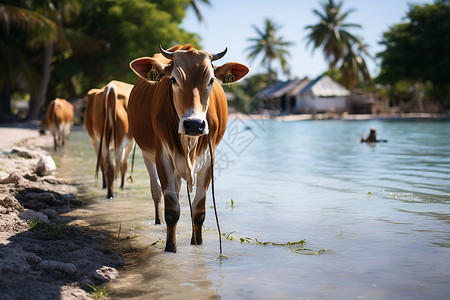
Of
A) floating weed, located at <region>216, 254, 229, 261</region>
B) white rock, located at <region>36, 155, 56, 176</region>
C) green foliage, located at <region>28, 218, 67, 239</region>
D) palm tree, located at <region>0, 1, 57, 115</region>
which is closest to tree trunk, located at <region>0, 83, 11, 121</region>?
palm tree, located at <region>0, 1, 57, 115</region>

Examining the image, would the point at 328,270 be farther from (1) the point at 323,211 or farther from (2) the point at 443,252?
(1) the point at 323,211

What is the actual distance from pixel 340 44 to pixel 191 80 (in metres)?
45.9

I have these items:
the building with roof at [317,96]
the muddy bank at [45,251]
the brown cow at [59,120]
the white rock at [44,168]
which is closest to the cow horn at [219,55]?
the muddy bank at [45,251]

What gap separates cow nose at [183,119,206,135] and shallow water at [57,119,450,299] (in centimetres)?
102

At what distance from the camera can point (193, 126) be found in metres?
3.52

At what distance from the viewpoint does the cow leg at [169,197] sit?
414 centimetres

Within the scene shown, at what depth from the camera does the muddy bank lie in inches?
118

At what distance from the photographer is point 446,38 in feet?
120

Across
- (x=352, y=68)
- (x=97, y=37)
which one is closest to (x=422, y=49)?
(x=352, y=68)

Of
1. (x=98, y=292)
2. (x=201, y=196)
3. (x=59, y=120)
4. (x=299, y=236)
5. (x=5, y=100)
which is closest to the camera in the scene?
(x=98, y=292)

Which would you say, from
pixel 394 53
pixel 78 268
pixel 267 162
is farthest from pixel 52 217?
pixel 394 53

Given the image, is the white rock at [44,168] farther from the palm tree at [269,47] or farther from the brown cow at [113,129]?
the palm tree at [269,47]

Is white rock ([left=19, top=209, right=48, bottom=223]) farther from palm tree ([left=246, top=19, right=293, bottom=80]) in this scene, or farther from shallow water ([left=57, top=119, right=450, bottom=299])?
palm tree ([left=246, top=19, right=293, bottom=80])

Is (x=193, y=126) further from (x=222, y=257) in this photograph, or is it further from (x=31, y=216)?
(x=31, y=216)
